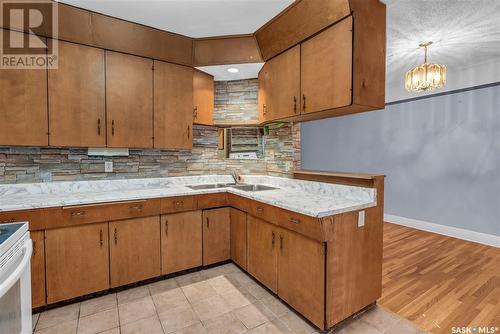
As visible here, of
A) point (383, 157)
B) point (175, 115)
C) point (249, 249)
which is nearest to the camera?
point (249, 249)

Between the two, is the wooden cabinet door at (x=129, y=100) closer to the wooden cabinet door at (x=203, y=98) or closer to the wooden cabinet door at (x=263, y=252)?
the wooden cabinet door at (x=203, y=98)

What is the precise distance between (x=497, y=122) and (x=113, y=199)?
4946 mm

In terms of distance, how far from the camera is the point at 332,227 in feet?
5.59

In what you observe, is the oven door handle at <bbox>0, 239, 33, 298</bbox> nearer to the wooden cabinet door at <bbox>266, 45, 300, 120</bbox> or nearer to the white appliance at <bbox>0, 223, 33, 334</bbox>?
the white appliance at <bbox>0, 223, 33, 334</bbox>

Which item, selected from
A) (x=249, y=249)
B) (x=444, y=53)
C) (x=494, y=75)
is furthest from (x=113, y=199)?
(x=494, y=75)

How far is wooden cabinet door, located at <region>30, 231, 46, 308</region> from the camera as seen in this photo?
1.93 metres

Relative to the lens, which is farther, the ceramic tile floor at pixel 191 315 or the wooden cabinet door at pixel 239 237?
the wooden cabinet door at pixel 239 237

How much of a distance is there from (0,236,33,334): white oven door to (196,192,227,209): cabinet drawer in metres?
1.46

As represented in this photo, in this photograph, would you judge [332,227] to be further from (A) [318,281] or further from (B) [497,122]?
(B) [497,122]

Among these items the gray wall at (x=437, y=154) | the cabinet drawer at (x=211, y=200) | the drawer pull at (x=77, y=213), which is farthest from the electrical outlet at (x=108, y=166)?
the gray wall at (x=437, y=154)

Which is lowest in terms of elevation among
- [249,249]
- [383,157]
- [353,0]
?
[249,249]

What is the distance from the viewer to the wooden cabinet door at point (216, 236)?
107 inches

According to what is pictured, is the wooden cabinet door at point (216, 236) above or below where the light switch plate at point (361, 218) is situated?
below

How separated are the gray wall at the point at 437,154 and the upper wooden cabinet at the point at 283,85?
9.98ft
